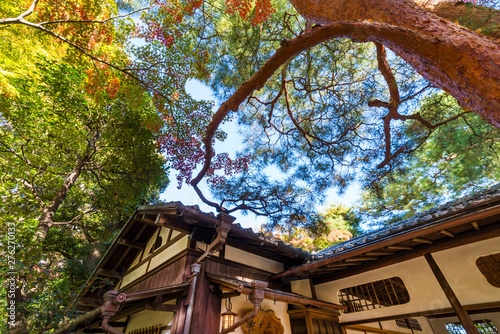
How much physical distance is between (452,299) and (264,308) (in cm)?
318

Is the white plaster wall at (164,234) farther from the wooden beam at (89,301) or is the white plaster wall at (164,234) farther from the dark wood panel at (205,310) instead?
the wooden beam at (89,301)

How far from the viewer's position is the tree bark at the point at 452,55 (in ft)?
4.61

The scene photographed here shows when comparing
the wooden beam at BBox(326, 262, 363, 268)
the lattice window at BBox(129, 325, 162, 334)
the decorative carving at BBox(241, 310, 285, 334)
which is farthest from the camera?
the wooden beam at BBox(326, 262, 363, 268)

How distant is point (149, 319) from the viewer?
4902 millimetres

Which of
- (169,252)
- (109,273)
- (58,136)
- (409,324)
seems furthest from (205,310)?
(409,324)

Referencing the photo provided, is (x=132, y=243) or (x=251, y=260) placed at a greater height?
(x=132, y=243)

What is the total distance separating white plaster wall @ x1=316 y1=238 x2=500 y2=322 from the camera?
3.34 metres

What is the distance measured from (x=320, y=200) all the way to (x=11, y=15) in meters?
8.83

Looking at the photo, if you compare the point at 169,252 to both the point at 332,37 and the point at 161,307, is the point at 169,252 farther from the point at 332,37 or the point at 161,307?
the point at 332,37

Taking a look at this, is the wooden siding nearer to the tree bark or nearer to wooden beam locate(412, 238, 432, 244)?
wooden beam locate(412, 238, 432, 244)

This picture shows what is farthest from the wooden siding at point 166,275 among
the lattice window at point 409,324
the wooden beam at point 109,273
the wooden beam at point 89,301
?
the lattice window at point 409,324

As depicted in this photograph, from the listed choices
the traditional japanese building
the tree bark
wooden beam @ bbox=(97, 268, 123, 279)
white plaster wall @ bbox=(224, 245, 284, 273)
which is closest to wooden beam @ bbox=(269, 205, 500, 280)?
the traditional japanese building

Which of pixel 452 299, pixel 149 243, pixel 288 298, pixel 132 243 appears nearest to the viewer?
pixel 452 299

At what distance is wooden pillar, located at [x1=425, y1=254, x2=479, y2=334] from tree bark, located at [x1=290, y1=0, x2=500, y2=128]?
3.35m
